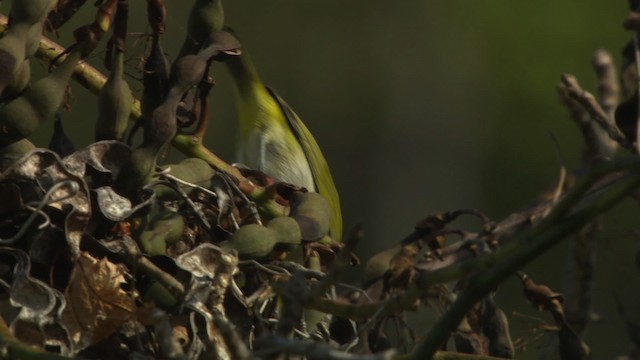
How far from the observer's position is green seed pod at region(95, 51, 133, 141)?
0.77 metres

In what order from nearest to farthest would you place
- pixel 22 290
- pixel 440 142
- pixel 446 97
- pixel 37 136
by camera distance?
pixel 22 290 → pixel 37 136 → pixel 440 142 → pixel 446 97

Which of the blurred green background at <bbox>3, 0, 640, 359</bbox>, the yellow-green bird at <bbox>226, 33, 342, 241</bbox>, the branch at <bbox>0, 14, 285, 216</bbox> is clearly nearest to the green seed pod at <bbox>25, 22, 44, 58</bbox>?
the branch at <bbox>0, 14, 285, 216</bbox>

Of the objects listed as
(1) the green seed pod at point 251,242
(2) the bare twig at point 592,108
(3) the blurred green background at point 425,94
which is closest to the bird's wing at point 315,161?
(1) the green seed pod at point 251,242

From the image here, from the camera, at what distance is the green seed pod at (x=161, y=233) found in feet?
2.43

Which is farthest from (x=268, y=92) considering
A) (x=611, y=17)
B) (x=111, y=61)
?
(x=611, y=17)

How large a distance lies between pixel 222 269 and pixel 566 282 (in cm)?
23

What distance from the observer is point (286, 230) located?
81 cm

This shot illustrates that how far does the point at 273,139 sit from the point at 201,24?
1445 millimetres

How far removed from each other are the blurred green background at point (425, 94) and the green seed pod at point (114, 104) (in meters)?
2.91

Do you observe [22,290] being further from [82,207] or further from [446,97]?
[446,97]

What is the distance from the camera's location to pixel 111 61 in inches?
31.7

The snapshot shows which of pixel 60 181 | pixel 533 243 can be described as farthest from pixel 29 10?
pixel 533 243

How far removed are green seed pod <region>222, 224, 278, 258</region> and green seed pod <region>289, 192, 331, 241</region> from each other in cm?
5

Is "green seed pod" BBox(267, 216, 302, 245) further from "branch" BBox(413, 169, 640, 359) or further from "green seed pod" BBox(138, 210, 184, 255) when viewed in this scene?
"branch" BBox(413, 169, 640, 359)
